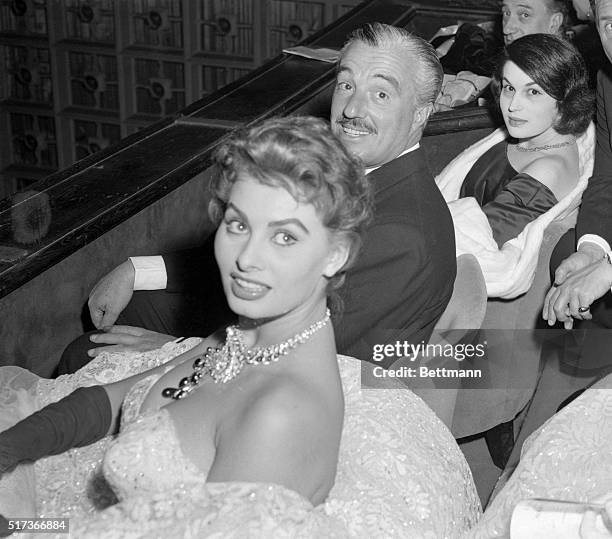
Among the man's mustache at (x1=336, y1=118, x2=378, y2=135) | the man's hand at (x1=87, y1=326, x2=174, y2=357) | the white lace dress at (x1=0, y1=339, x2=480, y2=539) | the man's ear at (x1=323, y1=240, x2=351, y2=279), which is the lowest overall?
the man's hand at (x1=87, y1=326, x2=174, y2=357)

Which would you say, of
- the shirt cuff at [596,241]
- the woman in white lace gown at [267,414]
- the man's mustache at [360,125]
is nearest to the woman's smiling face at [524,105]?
the shirt cuff at [596,241]

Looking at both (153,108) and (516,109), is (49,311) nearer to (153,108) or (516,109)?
(516,109)

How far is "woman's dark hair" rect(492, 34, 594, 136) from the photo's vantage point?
2104 mm

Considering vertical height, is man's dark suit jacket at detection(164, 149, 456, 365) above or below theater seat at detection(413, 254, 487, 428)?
above

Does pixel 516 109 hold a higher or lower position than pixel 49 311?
higher

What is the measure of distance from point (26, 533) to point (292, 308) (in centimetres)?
43

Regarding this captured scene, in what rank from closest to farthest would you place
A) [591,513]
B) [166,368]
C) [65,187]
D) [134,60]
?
1. [591,513]
2. [166,368]
3. [65,187]
4. [134,60]

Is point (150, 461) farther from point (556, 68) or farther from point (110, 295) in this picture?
point (556, 68)

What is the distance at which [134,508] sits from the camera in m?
1.11

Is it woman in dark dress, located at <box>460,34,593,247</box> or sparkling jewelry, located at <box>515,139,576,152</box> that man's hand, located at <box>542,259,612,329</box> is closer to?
woman in dark dress, located at <box>460,34,593,247</box>

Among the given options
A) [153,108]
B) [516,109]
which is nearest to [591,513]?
[516,109]

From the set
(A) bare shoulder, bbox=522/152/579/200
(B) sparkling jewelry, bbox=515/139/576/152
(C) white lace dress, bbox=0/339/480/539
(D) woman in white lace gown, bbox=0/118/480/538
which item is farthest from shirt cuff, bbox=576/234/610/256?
(D) woman in white lace gown, bbox=0/118/480/538

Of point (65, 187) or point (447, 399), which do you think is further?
point (65, 187)

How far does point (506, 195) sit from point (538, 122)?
181 millimetres
